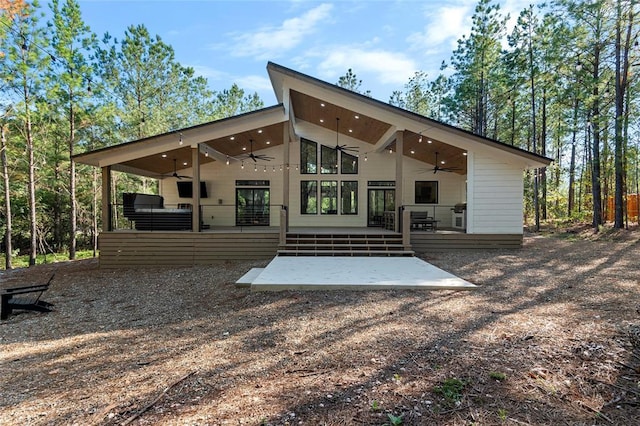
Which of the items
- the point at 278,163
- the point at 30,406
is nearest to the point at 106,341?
the point at 30,406

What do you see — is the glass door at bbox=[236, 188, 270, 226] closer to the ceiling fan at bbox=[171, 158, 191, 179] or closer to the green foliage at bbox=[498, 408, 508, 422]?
the ceiling fan at bbox=[171, 158, 191, 179]

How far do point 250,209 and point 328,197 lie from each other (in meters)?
3.46

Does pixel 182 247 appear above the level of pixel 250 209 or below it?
below

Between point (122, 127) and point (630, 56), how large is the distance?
2245cm

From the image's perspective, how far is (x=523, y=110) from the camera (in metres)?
19.0

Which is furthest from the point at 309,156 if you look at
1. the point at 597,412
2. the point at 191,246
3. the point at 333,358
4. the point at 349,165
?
the point at 597,412

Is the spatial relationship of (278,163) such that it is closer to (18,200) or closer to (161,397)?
(161,397)

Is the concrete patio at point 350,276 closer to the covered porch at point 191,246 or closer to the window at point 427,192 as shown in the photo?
the covered porch at point 191,246

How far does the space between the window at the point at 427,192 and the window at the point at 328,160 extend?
3741 millimetres

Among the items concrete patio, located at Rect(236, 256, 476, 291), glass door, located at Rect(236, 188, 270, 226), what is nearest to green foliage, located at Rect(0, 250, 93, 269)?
glass door, located at Rect(236, 188, 270, 226)

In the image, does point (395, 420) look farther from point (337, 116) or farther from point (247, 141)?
point (247, 141)

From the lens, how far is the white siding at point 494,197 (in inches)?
382

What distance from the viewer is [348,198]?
45.1 ft

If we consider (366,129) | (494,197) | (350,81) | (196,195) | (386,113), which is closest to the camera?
(196,195)
